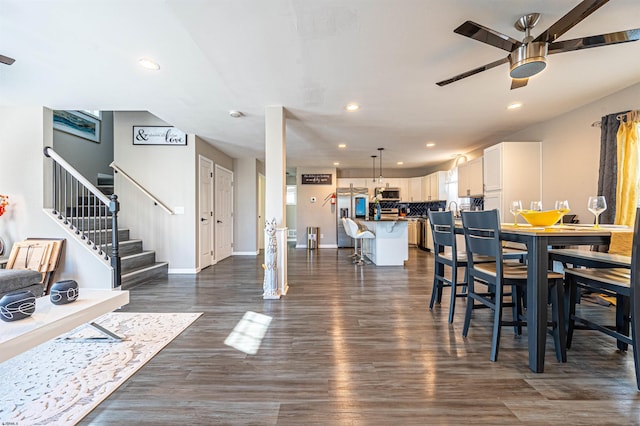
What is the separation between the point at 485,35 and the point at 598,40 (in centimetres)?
77

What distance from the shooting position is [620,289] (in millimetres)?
1650

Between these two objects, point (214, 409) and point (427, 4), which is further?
point (427, 4)

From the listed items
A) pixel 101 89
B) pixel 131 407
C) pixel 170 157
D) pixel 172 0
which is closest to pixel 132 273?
pixel 170 157

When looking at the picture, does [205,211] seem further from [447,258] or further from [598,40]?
[598,40]

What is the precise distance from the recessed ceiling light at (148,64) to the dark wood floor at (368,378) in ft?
8.16

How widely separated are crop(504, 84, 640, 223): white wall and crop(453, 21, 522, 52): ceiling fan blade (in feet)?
7.98

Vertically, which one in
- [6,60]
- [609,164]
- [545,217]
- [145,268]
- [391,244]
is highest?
[6,60]

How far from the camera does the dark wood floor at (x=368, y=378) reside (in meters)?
Answer: 1.39

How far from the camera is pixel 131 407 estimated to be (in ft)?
4.79

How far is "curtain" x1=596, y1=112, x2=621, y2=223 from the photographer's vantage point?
123 inches

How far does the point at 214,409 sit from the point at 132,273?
3365 millimetres

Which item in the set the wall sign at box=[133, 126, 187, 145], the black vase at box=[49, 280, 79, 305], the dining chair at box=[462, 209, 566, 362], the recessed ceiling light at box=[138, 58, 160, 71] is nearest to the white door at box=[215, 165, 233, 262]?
the wall sign at box=[133, 126, 187, 145]

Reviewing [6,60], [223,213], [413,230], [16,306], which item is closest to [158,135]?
[223,213]

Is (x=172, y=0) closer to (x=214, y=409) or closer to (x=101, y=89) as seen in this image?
(x=101, y=89)
